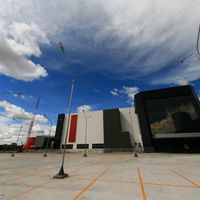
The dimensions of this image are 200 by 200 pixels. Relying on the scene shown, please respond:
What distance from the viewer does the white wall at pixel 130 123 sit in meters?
45.1

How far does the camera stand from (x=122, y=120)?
50.1m

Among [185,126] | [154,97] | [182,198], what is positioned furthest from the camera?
[154,97]

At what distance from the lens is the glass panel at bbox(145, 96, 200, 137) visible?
121ft

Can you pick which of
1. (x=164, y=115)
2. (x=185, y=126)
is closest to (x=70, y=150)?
(x=164, y=115)

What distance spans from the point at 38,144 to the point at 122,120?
1864 inches

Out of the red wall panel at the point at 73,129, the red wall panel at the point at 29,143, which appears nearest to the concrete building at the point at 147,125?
the red wall panel at the point at 73,129

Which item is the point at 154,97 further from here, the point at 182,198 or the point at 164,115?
the point at 182,198

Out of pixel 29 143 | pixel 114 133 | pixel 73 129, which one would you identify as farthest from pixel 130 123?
pixel 29 143

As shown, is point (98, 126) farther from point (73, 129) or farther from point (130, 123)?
point (130, 123)

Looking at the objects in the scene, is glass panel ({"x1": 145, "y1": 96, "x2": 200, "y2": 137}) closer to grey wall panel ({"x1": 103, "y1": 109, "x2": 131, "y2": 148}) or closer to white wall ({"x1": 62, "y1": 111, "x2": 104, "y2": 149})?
grey wall panel ({"x1": 103, "y1": 109, "x2": 131, "y2": 148})

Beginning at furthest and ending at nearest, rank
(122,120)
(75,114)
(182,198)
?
(75,114) < (122,120) < (182,198)

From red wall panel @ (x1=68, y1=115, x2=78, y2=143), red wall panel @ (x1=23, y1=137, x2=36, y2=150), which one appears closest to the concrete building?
red wall panel @ (x1=68, y1=115, x2=78, y2=143)

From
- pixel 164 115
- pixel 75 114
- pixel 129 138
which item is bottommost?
pixel 129 138

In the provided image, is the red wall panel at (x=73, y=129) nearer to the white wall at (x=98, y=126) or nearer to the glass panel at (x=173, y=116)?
the white wall at (x=98, y=126)
